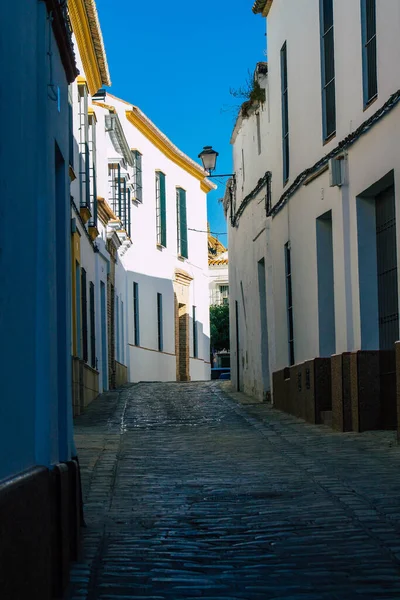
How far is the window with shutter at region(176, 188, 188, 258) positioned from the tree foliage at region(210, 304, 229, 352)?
18.0 metres

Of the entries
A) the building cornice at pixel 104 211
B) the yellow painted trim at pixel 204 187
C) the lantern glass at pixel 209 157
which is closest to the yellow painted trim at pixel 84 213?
the building cornice at pixel 104 211

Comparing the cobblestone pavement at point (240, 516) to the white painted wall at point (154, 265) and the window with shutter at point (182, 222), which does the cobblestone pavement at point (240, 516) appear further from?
the window with shutter at point (182, 222)

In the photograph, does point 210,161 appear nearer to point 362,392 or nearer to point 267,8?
point 267,8

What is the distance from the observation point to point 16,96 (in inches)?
→ 183

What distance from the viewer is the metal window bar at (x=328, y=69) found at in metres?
14.5

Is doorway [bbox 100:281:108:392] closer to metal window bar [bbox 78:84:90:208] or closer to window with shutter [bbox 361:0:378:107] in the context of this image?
metal window bar [bbox 78:84:90:208]

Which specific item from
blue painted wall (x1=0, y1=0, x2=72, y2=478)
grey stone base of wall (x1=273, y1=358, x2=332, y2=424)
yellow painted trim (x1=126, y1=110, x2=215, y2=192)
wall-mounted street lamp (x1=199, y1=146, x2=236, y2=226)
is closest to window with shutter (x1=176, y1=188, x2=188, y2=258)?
yellow painted trim (x1=126, y1=110, x2=215, y2=192)

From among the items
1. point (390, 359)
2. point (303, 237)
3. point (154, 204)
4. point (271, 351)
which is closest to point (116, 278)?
point (154, 204)

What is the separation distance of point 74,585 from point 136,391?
19147 millimetres

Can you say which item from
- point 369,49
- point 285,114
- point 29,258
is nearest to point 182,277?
point 285,114

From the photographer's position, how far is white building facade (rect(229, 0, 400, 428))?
12.5 meters

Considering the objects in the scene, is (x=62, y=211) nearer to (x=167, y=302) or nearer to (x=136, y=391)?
(x=136, y=391)

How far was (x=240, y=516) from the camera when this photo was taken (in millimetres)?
7211

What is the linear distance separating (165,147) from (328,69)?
22.0 m
